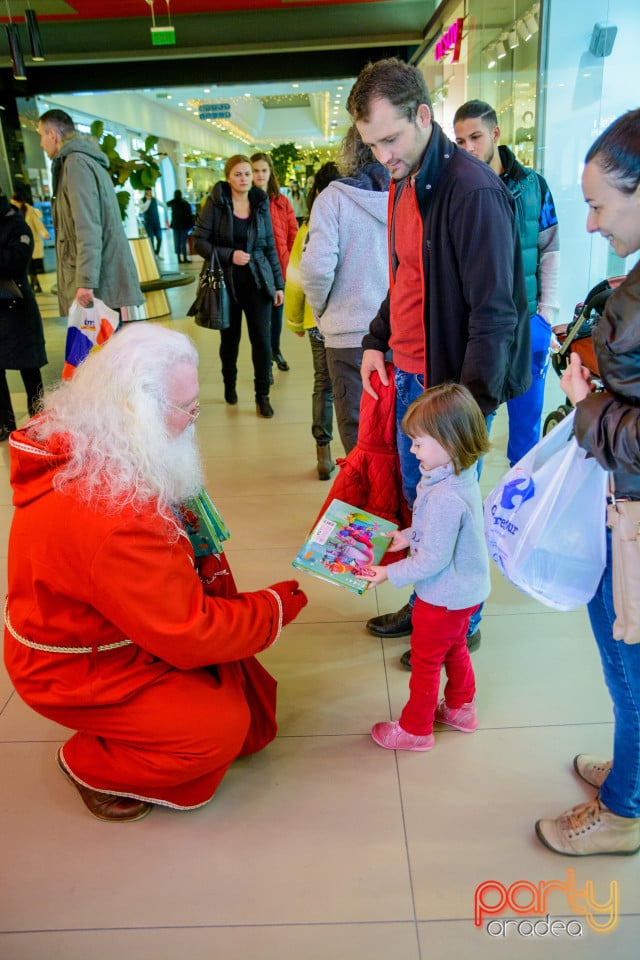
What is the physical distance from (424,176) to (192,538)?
109cm

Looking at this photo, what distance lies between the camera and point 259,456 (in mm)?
4148

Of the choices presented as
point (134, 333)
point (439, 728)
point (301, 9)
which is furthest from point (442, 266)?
point (301, 9)

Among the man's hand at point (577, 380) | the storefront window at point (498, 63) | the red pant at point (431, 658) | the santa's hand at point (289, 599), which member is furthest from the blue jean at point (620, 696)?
the storefront window at point (498, 63)

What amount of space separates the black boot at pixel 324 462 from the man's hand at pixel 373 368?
149 cm

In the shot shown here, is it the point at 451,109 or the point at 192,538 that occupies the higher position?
the point at 451,109

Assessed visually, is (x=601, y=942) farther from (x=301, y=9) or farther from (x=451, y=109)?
(x=301, y=9)

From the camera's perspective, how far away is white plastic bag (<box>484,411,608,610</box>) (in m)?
1.33

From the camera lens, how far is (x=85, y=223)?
3912 mm

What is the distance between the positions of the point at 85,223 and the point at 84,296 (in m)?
0.39

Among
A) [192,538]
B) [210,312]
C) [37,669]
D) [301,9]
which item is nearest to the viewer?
[37,669]

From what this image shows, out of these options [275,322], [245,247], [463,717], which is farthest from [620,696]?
[275,322]

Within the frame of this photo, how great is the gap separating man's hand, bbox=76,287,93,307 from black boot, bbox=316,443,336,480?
1507mm

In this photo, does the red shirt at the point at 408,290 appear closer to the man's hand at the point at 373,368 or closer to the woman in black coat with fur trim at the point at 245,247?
the man's hand at the point at 373,368

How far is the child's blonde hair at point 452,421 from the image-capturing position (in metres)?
1.63
